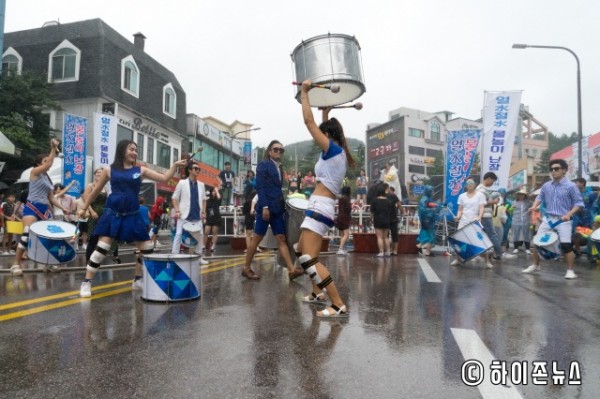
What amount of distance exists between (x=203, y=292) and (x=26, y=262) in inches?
208

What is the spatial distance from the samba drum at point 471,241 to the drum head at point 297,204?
3621mm

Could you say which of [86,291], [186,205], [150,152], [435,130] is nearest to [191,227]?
[186,205]

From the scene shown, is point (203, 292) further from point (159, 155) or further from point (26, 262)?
point (159, 155)

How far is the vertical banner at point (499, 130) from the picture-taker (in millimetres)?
13672

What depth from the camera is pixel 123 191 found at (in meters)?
5.02

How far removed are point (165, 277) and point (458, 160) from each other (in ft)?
40.0

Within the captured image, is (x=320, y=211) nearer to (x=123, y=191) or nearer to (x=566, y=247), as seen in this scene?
(x=123, y=191)

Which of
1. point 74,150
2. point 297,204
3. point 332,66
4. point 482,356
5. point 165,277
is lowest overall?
point 482,356

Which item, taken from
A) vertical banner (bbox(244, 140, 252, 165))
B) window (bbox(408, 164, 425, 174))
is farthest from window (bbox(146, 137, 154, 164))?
window (bbox(408, 164, 425, 174))

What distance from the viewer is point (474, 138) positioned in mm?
14789

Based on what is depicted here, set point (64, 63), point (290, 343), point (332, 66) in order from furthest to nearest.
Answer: point (64, 63) < point (332, 66) < point (290, 343)

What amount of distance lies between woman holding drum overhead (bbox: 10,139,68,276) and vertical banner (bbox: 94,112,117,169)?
49.2ft

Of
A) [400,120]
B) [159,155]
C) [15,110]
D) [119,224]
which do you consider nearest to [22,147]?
[15,110]

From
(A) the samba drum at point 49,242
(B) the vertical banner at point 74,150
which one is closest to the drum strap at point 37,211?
(A) the samba drum at point 49,242
